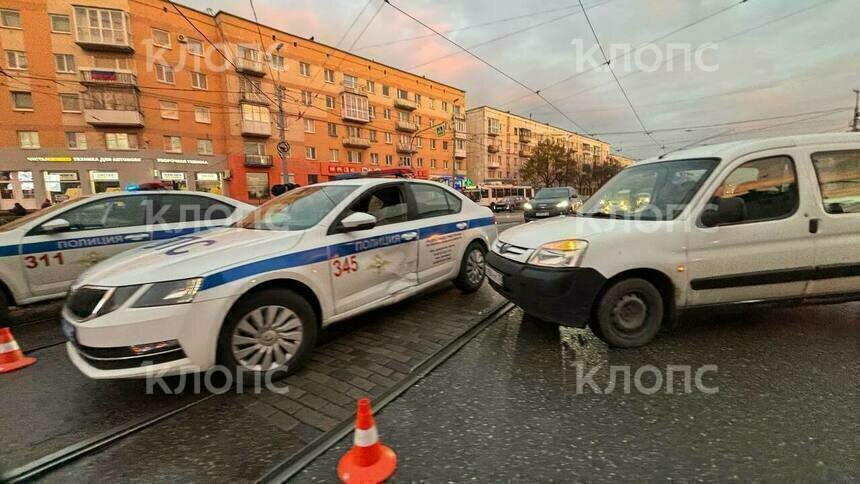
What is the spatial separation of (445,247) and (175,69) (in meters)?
31.9

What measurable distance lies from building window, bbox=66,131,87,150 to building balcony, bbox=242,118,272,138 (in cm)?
992

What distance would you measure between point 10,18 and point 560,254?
36.8 meters

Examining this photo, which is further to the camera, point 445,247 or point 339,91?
point 339,91

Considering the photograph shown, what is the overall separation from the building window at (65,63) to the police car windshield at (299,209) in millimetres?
31689

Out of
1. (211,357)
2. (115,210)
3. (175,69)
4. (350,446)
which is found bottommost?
(350,446)

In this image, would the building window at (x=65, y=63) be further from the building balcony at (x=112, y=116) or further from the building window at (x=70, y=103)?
the building balcony at (x=112, y=116)

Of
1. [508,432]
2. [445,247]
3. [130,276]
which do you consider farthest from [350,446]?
[445,247]

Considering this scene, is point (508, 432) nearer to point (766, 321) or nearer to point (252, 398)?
point (252, 398)

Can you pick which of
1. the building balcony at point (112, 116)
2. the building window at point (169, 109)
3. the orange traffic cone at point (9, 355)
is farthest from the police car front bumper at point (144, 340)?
the building window at point (169, 109)

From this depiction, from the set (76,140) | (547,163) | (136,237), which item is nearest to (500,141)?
(547,163)

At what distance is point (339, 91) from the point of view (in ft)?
120

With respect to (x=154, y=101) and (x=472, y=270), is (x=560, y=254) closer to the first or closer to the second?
(x=472, y=270)

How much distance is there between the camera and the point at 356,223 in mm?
3365

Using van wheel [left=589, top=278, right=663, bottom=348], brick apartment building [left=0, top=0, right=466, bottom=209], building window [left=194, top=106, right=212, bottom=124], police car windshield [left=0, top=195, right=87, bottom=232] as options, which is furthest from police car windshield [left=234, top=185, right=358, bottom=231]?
building window [left=194, top=106, right=212, bottom=124]
